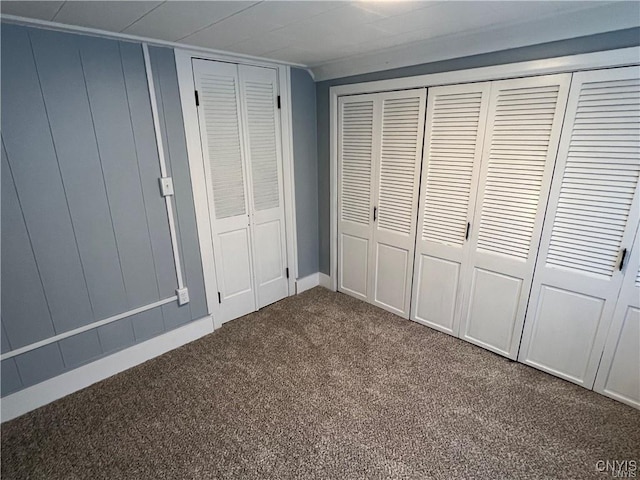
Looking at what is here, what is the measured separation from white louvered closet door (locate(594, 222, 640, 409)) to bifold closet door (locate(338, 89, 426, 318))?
1.35m

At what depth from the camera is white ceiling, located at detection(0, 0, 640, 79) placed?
5.13 feet

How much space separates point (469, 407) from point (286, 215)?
217cm

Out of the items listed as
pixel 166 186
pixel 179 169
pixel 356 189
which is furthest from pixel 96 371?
pixel 356 189

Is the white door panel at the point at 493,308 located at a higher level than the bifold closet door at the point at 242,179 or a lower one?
lower

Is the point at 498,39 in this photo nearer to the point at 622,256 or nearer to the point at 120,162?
the point at 622,256

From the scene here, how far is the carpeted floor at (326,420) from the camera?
1.70 meters

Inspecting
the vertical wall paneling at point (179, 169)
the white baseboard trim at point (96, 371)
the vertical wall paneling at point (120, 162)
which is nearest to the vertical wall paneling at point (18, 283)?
the white baseboard trim at point (96, 371)

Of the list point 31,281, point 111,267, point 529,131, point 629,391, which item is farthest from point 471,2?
point 31,281

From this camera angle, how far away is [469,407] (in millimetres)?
2049

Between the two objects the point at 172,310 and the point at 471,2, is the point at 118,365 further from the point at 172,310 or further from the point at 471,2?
the point at 471,2

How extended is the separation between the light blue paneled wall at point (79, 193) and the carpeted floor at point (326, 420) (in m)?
0.45

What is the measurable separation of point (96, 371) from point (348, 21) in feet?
8.97

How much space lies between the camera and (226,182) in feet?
9.04

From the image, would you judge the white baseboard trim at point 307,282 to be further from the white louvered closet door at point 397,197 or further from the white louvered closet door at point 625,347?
the white louvered closet door at point 625,347
